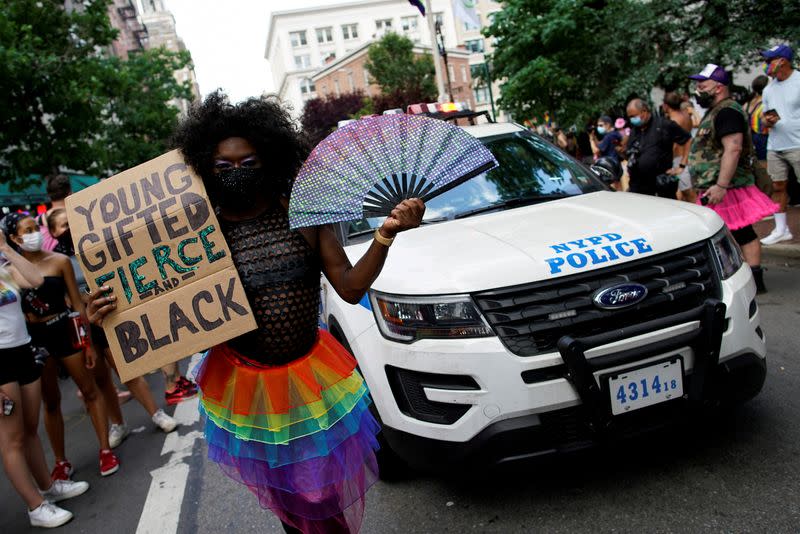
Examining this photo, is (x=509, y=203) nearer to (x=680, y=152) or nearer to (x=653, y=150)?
(x=653, y=150)

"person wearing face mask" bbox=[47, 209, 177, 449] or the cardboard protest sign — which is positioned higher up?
the cardboard protest sign

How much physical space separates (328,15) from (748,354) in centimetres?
10292

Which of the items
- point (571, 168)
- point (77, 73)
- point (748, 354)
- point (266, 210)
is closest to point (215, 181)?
point (266, 210)

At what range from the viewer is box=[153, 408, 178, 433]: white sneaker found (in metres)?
5.17

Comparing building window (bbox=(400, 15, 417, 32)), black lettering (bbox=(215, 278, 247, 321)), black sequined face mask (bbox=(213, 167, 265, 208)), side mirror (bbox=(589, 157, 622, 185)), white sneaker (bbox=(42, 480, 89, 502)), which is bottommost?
white sneaker (bbox=(42, 480, 89, 502))

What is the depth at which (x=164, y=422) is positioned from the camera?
5180 millimetres

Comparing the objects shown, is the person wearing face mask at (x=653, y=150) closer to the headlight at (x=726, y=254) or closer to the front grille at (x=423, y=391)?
the headlight at (x=726, y=254)

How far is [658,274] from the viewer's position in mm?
2830

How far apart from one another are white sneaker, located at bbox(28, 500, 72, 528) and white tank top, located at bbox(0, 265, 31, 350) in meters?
1.01

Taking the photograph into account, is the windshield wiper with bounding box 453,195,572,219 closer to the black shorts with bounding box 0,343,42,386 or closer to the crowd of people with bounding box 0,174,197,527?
the crowd of people with bounding box 0,174,197,527

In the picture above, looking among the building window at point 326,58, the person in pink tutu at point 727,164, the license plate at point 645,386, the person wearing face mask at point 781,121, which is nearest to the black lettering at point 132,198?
the license plate at point 645,386

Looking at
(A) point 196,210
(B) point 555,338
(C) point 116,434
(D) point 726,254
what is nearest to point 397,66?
(C) point 116,434

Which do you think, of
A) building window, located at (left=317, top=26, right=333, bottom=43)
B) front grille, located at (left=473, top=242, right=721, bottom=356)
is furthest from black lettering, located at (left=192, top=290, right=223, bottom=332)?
building window, located at (left=317, top=26, right=333, bottom=43)

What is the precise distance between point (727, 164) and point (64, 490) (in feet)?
17.9
